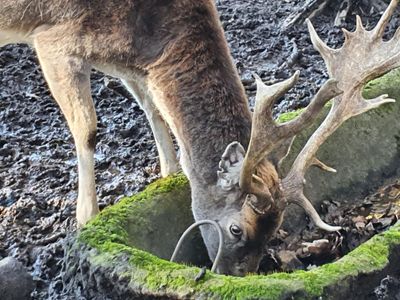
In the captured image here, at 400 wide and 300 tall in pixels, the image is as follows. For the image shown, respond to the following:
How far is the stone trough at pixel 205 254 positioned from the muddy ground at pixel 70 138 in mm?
410

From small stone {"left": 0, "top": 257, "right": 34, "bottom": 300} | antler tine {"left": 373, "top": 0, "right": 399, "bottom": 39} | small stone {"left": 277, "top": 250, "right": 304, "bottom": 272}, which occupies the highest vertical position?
antler tine {"left": 373, "top": 0, "right": 399, "bottom": 39}

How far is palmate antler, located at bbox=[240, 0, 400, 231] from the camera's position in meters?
4.80

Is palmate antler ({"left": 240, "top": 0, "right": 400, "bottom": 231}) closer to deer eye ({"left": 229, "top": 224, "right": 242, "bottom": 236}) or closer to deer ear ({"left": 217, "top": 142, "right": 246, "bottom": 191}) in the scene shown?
deer ear ({"left": 217, "top": 142, "right": 246, "bottom": 191})

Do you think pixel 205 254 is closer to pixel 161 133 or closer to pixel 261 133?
pixel 261 133

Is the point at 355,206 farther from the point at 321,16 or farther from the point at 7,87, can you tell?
the point at 321,16

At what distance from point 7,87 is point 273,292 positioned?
5081 millimetres

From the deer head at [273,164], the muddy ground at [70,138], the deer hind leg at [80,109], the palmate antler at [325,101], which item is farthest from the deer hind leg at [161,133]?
the palmate antler at [325,101]

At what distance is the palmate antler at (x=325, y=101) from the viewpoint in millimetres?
4797

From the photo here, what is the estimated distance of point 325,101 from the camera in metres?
4.75

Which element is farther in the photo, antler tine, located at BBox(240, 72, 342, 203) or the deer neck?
the deer neck

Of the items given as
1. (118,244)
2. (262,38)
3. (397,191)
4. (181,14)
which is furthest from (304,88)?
(118,244)

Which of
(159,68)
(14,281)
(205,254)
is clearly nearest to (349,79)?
(159,68)

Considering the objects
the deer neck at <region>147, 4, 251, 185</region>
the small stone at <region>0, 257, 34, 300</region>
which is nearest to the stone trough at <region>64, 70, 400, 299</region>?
the small stone at <region>0, 257, 34, 300</region>

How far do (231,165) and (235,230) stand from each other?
36 centimetres
